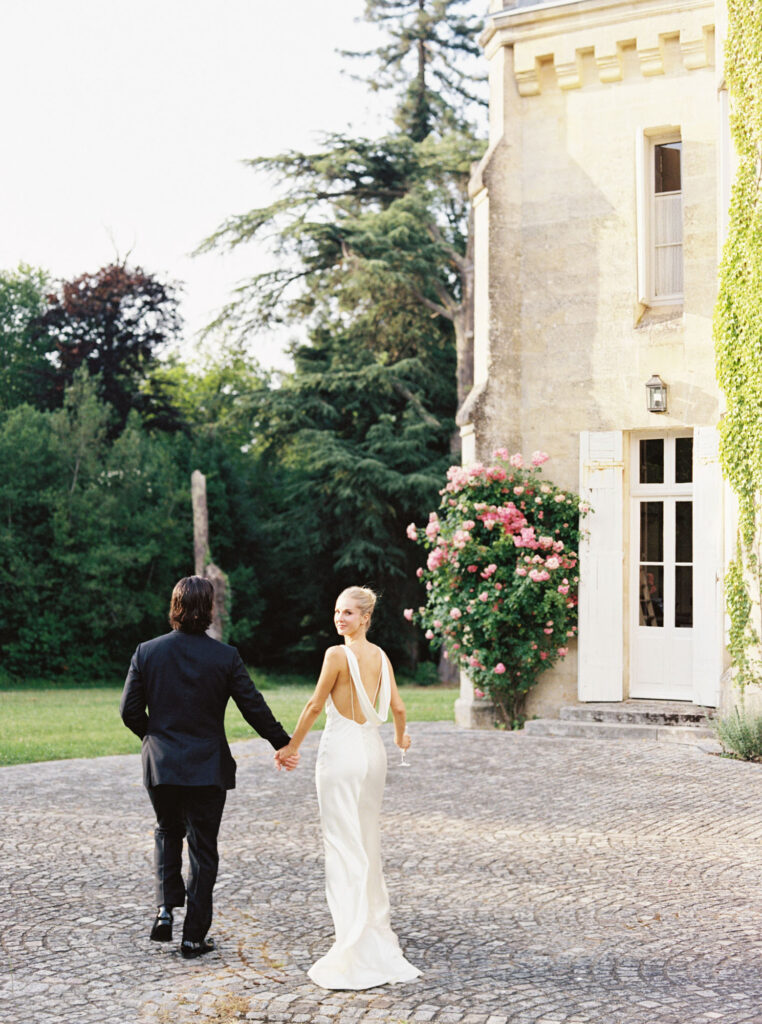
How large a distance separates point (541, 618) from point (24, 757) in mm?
5596

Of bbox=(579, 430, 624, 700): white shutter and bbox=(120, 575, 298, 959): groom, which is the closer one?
bbox=(120, 575, 298, 959): groom

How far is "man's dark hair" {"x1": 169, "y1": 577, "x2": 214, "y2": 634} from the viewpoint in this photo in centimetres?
523

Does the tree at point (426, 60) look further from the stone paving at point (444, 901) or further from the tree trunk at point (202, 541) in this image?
the stone paving at point (444, 901)

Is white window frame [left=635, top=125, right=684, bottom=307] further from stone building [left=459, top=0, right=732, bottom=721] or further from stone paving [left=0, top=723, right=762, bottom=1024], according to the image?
stone paving [left=0, top=723, right=762, bottom=1024]

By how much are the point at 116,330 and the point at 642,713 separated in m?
22.6

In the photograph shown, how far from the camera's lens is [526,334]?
46.4 feet

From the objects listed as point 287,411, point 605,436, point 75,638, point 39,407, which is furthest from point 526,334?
point 39,407

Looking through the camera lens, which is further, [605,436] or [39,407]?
[39,407]

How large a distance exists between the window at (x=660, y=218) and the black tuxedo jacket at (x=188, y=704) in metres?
9.59

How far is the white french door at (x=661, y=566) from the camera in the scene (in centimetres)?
1332

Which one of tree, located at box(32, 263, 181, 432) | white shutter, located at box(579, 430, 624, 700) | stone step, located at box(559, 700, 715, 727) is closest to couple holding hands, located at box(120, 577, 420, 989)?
stone step, located at box(559, 700, 715, 727)

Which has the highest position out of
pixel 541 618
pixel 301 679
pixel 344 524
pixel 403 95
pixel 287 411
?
pixel 403 95

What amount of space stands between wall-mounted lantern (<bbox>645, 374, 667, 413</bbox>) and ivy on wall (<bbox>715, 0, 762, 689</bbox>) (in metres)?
1.02

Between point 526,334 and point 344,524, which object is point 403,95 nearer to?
point 344,524
